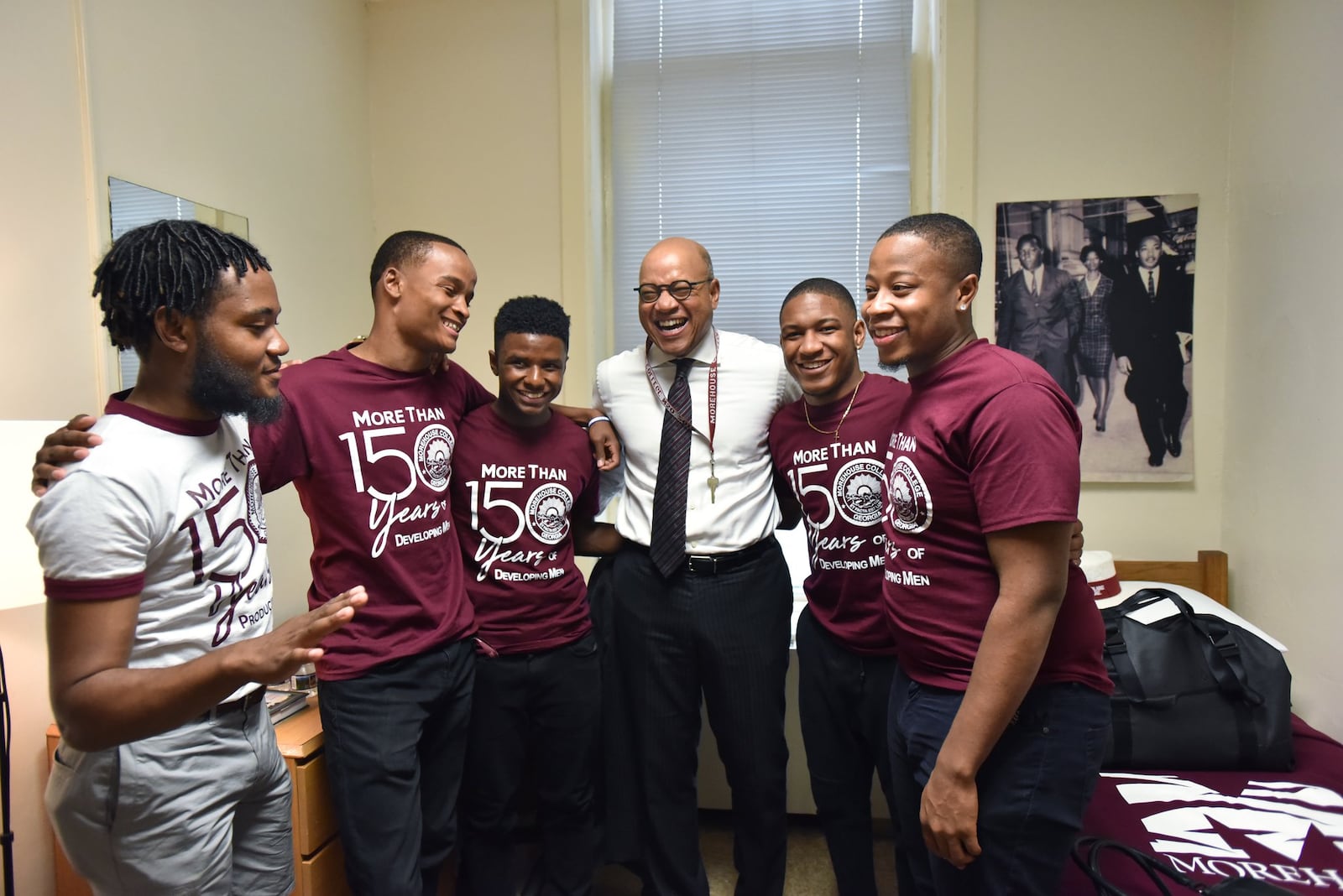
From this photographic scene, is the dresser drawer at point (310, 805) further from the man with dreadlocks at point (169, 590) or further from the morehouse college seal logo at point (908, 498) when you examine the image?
the morehouse college seal logo at point (908, 498)

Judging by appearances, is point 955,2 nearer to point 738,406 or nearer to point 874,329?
point 738,406

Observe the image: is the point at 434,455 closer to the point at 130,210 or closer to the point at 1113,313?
the point at 130,210

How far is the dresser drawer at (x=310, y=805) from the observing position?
5.53 ft

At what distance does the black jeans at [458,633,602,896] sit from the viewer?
69.6 inches

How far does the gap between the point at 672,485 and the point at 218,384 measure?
3.27 feet

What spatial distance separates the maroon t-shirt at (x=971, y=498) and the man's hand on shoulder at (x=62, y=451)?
3.93 ft

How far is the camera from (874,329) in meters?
1.29

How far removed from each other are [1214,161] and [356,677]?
3.01 metres

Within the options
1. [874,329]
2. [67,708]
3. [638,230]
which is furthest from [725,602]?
[638,230]

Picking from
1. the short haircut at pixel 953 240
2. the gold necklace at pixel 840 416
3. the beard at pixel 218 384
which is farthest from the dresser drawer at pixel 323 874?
the short haircut at pixel 953 240

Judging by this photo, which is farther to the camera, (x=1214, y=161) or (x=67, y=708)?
(x=1214, y=161)

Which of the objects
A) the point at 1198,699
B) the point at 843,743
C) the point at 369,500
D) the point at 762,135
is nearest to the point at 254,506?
the point at 369,500

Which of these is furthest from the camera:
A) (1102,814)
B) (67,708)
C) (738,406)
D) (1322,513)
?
(1322,513)

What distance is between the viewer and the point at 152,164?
75.3 inches
